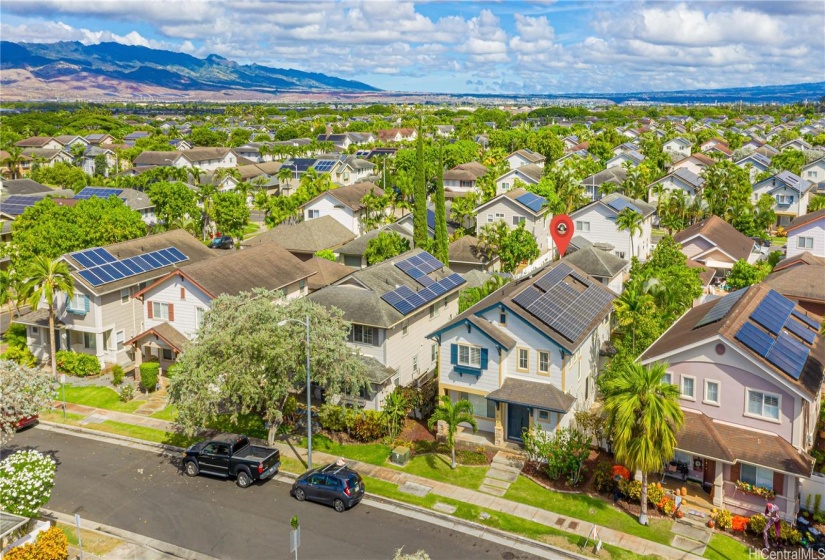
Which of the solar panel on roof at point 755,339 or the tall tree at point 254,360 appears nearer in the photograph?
the solar panel on roof at point 755,339

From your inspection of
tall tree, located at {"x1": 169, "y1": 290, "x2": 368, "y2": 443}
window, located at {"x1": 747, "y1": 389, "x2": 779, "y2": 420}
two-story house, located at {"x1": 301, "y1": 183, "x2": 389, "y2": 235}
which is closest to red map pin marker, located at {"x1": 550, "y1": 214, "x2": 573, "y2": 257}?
window, located at {"x1": 747, "y1": 389, "x2": 779, "y2": 420}

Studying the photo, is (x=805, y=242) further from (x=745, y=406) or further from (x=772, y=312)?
(x=745, y=406)

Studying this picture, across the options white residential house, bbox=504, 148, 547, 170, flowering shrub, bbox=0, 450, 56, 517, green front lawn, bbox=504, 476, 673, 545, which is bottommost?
green front lawn, bbox=504, 476, 673, 545

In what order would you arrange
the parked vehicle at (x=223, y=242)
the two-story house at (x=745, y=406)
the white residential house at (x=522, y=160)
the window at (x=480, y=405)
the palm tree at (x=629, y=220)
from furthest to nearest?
1. the white residential house at (x=522, y=160)
2. the parked vehicle at (x=223, y=242)
3. the palm tree at (x=629, y=220)
4. the window at (x=480, y=405)
5. the two-story house at (x=745, y=406)

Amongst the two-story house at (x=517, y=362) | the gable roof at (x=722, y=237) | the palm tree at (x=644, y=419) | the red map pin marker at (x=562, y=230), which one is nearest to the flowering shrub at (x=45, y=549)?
the two-story house at (x=517, y=362)

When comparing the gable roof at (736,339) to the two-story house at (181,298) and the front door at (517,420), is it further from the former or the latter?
the two-story house at (181,298)

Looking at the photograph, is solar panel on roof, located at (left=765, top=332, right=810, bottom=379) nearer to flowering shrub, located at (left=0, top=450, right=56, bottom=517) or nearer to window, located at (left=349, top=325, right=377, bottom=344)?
window, located at (left=349, top=325, right=377, bottom=344)

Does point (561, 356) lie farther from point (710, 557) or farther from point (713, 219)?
point (713, 219)
